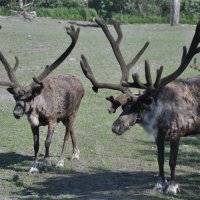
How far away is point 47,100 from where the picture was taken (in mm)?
11148

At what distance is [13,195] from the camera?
9.48 metres

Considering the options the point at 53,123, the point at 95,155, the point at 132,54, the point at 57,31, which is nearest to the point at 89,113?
the point at 95,155

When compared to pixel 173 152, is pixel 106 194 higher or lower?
lower

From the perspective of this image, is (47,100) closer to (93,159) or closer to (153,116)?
(93,159)

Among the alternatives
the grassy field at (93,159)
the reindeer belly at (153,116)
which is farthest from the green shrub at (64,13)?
the reindeer belly at (153,116)

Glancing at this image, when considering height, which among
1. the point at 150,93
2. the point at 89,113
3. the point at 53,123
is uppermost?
the point at 150,93

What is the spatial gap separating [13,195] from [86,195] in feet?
3.81

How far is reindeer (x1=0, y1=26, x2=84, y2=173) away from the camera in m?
10.7

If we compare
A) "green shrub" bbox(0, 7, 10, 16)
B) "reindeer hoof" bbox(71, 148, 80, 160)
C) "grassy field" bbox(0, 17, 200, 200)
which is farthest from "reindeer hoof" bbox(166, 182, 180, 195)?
"green shrub" bbox(0, 7, 10, 16)

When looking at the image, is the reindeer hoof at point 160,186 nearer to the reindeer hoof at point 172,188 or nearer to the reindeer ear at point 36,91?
the reindeer hoof at point 172,188

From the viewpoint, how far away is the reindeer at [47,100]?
35.2ft

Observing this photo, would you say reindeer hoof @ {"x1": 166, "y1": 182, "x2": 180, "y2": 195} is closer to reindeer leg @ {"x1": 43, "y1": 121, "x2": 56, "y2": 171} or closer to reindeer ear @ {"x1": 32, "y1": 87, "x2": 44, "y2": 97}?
reindeer leg @ {"x1": 43, "y1": 121, "x2": 56, "y2": 171}

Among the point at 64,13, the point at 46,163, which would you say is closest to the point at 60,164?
the point at 46,163

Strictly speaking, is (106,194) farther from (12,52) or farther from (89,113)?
(12,52)
